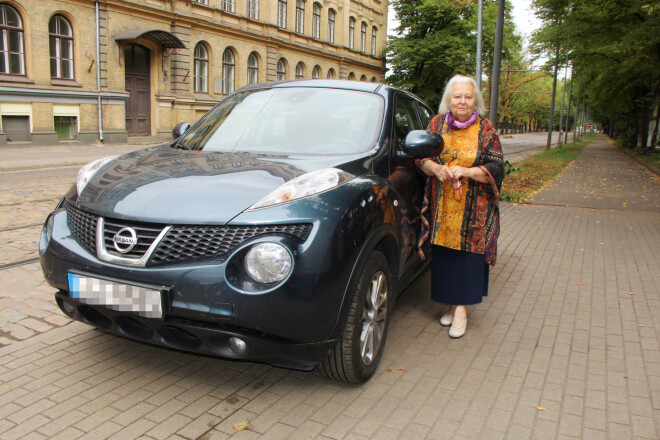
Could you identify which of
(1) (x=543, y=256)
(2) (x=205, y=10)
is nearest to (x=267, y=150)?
(1) (x=543, y=256)

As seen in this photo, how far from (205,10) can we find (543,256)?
24.8 m

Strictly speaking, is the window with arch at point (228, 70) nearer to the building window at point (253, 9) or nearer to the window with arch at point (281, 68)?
the building window at point (253, 9)

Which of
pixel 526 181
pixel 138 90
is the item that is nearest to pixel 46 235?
pixel 526 181

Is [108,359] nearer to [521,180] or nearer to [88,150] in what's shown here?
[521,180]

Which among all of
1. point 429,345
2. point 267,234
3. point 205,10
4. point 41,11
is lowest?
point 429,345

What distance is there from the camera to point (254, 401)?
115 inches

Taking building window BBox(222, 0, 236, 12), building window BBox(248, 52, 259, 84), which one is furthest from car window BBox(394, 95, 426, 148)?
building window BBox(248, 52, 259, 84)

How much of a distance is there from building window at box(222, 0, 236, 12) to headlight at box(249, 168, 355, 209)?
92.8 ft

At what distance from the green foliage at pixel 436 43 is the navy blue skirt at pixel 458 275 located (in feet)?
125

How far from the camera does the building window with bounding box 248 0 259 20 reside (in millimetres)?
30469

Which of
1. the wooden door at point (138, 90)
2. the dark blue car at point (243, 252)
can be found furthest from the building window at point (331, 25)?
the dark blue car at point (243, 252)

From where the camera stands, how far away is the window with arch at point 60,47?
2061 centimetres

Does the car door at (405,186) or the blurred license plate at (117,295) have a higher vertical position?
the car door at (405,186)

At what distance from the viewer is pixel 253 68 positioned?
3161 cm
